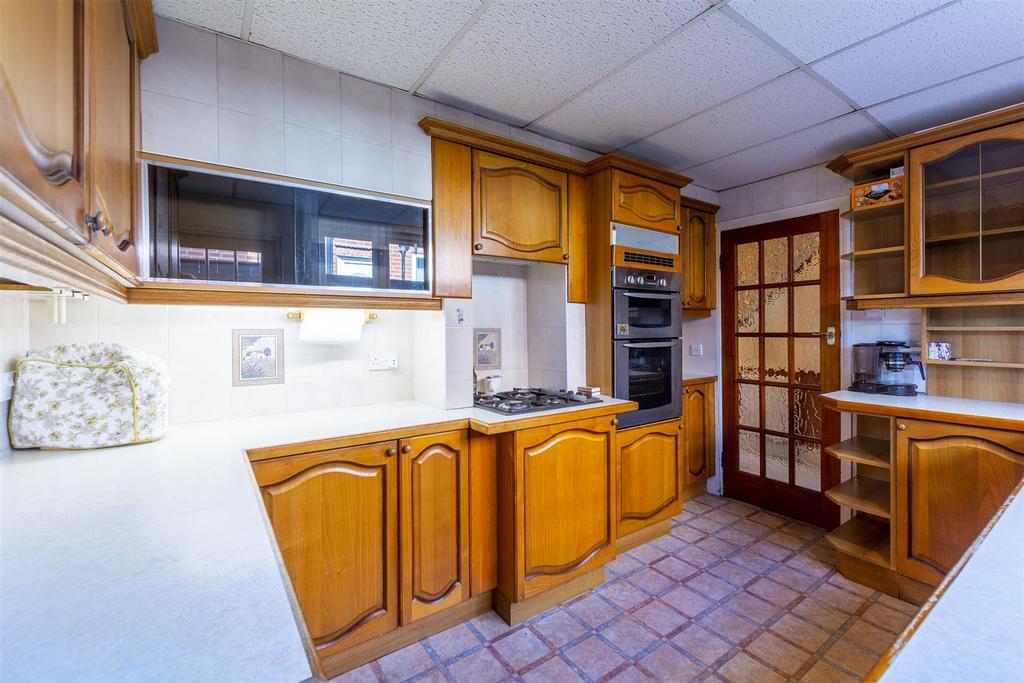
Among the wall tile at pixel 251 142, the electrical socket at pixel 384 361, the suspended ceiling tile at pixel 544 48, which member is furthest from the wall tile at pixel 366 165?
the electrical socket at pixel 384 361

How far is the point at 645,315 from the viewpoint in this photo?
269 cm

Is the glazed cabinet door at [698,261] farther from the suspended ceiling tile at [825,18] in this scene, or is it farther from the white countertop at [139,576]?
the white countertop at [139,576]

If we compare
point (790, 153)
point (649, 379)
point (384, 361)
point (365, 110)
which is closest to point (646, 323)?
point (649, 379)

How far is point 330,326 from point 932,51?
2.75 m

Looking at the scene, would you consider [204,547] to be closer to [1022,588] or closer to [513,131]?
[1022,588]

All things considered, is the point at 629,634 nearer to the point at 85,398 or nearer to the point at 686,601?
the point at 686,601

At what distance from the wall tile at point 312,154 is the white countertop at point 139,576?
118 cm

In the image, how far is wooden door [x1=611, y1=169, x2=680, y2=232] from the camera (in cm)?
253

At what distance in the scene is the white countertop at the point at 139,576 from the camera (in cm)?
46

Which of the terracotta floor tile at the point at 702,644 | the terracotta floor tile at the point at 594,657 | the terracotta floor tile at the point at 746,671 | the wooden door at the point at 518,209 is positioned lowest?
the terracotta floor tile at the point at 594,657

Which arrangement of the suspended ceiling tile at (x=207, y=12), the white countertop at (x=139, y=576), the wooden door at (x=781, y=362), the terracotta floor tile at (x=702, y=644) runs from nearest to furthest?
the white countertop at (x=139, y=576)
the suspended ceiling tile at (x=207, y=12)
the terracotta floor tile at (x=702, y=644)
the wooden door at (x=781, y=362)

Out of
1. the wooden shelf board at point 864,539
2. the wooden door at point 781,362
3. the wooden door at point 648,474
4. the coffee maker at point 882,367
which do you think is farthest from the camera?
the wooden door at point 781,362

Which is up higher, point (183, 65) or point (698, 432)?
point (183, 65)

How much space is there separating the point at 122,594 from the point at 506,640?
1665 mm
